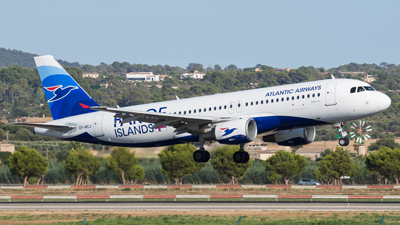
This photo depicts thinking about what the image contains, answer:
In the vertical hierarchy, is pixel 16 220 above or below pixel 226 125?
below

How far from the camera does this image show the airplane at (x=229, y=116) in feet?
141

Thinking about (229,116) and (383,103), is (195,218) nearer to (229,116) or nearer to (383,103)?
(229,116)

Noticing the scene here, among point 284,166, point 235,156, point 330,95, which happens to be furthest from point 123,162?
point 284,166

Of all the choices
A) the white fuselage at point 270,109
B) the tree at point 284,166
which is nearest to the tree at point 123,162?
the white fuselage at point 270,109

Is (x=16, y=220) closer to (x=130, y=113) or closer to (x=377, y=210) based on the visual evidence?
(x=130, y=113)

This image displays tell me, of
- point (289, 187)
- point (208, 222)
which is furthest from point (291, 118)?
point (289, 187)

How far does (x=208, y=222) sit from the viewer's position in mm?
41188

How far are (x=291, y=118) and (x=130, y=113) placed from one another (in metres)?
11.4

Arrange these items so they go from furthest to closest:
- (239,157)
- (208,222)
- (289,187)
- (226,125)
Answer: (289,187) < (239,157) < (226,125) < (208,222)

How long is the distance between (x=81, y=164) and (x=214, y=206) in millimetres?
25921

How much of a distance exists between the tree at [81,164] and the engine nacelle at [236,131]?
984 inches

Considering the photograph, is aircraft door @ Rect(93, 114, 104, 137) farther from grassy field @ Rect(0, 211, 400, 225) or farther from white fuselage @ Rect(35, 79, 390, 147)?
grassy field @ Rect(0, 211, 400, 225)

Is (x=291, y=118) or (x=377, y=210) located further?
(x=377, y=210)

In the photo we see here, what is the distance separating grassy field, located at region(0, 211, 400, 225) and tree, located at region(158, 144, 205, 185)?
12769mm
